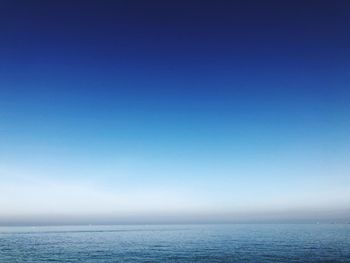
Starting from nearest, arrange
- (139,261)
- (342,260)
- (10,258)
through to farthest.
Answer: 1. (342,260)
2. (139,261)
3. (10,258)

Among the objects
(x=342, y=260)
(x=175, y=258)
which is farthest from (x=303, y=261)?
(x=175, y=258)

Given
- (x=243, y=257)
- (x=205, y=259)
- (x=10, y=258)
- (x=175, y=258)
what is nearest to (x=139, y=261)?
(x=175, y=258)

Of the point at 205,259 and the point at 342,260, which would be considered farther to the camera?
the point at 205,259

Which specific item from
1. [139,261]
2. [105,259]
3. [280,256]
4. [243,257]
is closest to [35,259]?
[105,259]

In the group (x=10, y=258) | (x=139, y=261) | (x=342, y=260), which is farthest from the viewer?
(x=10, y=258)

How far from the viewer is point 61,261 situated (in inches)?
2475

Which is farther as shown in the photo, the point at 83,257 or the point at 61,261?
the point at 83,257

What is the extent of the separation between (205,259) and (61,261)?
25287mm

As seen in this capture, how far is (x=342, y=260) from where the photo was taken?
57.2 meters

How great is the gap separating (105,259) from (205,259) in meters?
18.0

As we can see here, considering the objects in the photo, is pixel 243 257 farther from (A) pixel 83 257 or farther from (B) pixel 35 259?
(B) pixel 35 259

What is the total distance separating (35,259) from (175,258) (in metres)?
25.7

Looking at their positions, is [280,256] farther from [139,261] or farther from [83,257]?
[83,257]

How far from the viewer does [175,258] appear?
64.4 m
